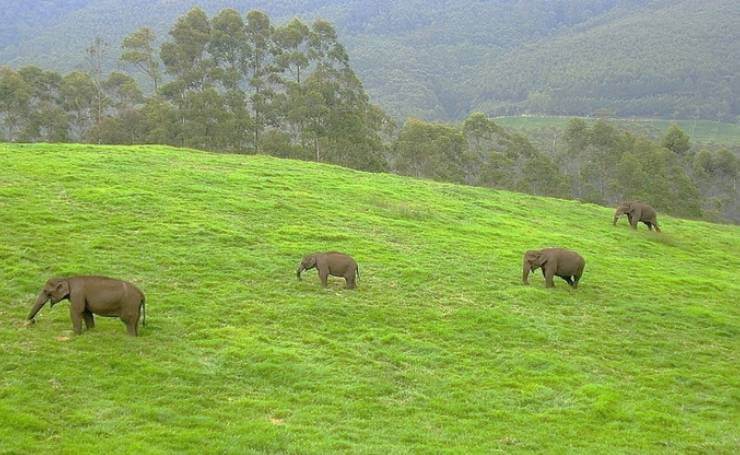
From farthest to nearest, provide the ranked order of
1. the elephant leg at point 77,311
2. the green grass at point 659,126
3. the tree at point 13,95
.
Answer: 1. the green grass at point 659,126
2. the tree at point 13,95
3. the elephant leg at point 77,311

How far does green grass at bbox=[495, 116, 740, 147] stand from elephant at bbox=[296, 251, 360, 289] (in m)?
125

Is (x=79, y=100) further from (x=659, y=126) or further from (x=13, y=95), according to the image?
(x=659, y=126)

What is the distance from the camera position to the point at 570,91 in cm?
18562

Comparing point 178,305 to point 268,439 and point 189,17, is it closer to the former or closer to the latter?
point 268,439

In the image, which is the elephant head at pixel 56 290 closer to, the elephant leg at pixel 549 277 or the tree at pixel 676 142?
the elephant leg at pixel 549 277

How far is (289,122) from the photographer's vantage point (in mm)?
72188

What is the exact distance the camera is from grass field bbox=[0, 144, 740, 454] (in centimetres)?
1298

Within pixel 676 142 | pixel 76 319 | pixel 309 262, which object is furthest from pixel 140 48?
pixel 76 319

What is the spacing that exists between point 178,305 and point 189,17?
205 feet

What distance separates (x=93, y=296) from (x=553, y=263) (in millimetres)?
14518

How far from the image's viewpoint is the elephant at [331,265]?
21.3 metres

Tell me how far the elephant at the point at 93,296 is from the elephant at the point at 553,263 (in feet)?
43.8

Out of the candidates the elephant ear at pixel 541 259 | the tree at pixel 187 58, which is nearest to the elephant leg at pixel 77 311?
the elephant ear at pixel 541 259

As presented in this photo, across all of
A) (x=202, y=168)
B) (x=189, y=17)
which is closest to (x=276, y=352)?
(x=202, y=168)
